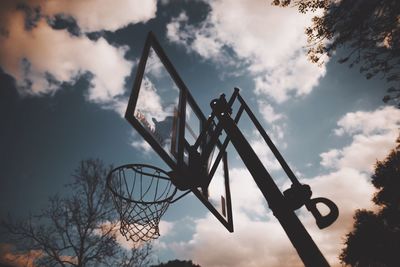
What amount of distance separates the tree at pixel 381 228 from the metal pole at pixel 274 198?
1706 cm

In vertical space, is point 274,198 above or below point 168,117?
below

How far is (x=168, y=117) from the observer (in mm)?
3803

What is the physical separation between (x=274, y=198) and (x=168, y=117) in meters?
1.92

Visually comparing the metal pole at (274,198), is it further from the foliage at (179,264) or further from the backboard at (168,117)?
the foliage at (179,264)

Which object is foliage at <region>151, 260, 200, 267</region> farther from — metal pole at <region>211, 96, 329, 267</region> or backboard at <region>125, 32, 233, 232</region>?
metal pole at <region>211, 96, 329, 267</region>

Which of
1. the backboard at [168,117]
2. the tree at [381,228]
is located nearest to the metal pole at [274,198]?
the backboard at [168,117]

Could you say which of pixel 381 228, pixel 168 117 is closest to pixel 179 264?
pixel 381 228

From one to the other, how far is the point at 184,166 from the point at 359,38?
629cm

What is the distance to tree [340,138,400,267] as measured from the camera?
16.1 metres

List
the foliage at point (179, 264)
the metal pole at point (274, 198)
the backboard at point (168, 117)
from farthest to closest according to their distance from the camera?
the foliage at point (179, 264) < the backboard at point (168, 117) < the metal pole at point (274, 198)

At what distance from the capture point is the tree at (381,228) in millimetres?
16094

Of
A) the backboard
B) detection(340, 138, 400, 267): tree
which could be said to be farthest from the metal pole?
detection(340, 138, 400, 267): tree

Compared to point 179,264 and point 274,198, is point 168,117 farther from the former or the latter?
point 179,264

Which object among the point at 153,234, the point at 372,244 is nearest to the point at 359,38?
the point at 153,234
